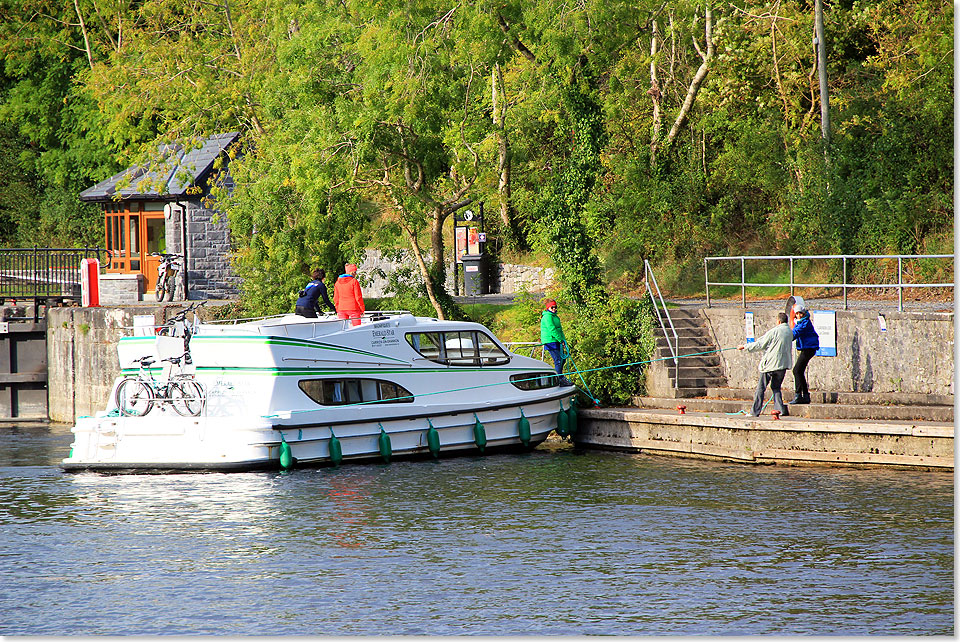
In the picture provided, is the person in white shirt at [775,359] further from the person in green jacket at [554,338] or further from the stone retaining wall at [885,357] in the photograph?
the person in green jacket at [554,338]

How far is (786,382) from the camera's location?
902 inches

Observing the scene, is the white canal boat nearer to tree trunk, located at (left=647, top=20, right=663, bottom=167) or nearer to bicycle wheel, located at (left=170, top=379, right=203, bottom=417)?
bicycle wheel, located at (left=170, top=379, right=203, bottom=417)

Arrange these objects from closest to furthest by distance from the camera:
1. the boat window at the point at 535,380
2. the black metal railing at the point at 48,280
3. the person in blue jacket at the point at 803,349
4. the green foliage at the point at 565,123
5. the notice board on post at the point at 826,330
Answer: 1. the person in blue jacket at the point at 803,349
2. the notice board on post at the point at 826,330
3. the boat window at the point at 535,380
4. the green foliage at the point at 565,123
5. the black metal railing at the point at 48,280

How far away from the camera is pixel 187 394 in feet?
67.4

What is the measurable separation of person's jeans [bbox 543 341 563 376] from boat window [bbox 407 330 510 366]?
1.09m

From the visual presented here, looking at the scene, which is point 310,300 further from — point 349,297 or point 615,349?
point 615,349

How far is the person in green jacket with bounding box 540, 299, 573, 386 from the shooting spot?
23.7 meters

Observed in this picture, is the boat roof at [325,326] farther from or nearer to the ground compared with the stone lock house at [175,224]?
nearer to the ground

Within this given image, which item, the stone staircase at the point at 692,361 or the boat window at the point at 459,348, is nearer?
the boat window at the point at 459,348

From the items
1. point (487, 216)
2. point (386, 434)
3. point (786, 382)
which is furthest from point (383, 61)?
point (487, 216)

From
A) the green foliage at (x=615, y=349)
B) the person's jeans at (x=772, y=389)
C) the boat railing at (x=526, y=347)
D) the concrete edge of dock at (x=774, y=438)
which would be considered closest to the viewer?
the concrete edge of dock at (x=774, y=438)

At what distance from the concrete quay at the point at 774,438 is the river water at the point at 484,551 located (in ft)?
1.33

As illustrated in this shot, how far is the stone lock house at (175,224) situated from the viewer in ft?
112

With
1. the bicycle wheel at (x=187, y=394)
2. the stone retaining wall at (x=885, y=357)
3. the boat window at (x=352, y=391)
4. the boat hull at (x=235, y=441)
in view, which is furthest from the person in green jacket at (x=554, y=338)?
the bicycle wheel at (x=187, y=394)
